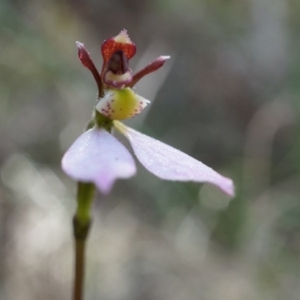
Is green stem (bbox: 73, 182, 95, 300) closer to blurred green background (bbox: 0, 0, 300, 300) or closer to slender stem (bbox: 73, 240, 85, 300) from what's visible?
slender stem (bbox: 73, 240, 85, 300)

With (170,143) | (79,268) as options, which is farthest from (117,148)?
(170,143)

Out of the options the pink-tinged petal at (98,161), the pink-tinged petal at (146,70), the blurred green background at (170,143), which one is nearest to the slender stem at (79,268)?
the pink-tinged petal at (98,161)

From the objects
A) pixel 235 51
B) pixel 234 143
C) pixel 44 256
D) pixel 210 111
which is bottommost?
pixel 44 256

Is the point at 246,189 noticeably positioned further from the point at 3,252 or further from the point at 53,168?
the point at 3,252

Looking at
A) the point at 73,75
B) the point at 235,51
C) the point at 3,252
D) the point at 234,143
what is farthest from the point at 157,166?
the point at 235,51

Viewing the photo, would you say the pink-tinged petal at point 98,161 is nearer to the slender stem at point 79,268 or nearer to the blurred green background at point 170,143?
the slender stem at point 79,268
